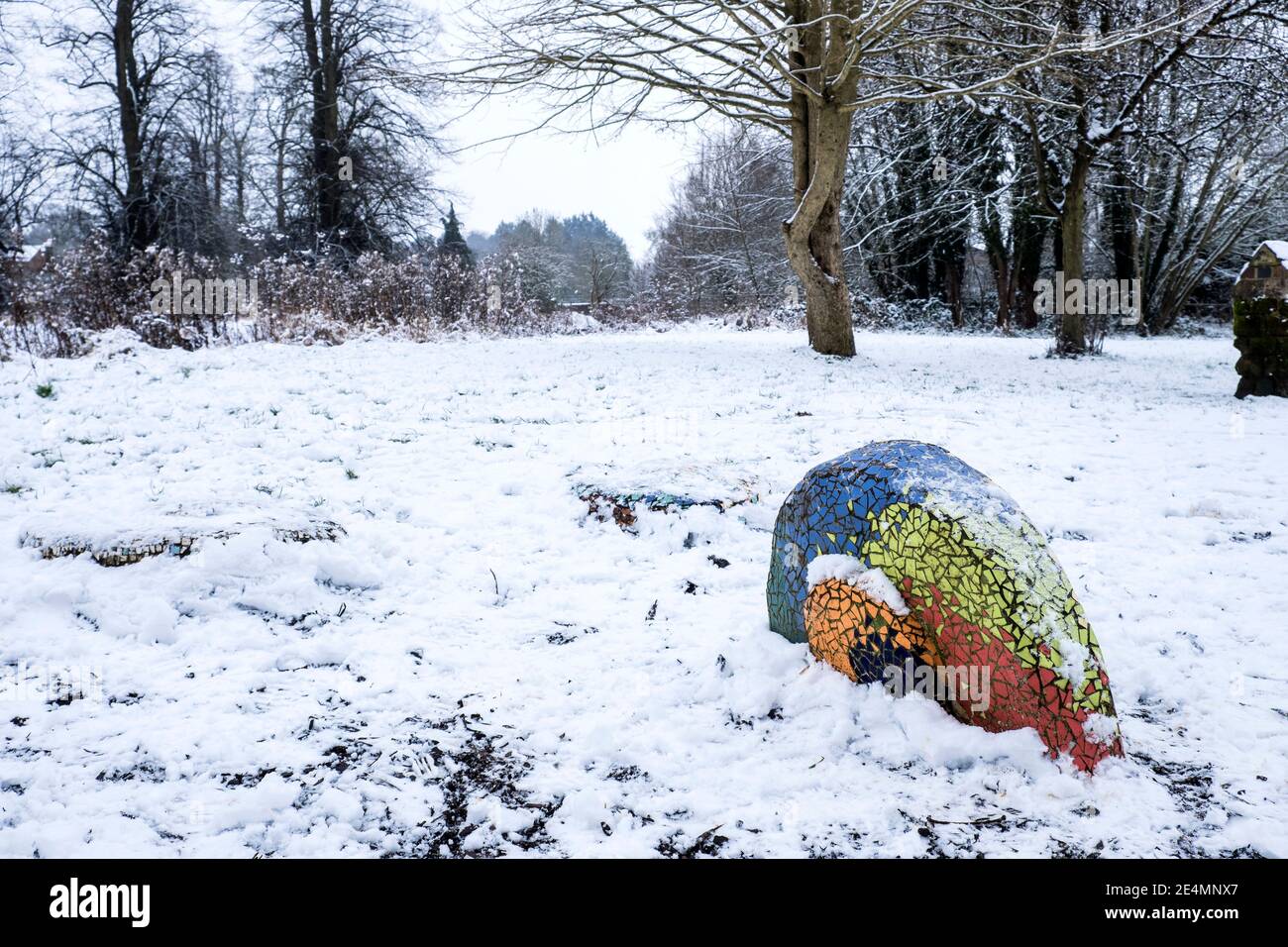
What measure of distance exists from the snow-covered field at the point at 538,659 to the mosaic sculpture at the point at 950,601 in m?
0.10

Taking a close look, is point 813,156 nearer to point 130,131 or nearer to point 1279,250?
point 1279,250

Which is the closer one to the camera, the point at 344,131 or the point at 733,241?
the point at 344,131

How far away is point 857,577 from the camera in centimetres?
236

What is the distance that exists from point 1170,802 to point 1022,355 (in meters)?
12.3

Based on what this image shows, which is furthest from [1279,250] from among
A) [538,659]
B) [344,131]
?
[344,131]

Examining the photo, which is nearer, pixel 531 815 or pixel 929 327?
pixel 531 815

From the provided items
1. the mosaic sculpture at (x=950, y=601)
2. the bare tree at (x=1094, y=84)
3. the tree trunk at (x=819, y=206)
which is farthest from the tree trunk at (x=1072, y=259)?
the mosaic sculpture at (x=950, y=601)

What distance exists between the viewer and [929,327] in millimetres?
20047

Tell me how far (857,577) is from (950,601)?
0.30m

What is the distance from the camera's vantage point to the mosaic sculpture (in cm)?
208

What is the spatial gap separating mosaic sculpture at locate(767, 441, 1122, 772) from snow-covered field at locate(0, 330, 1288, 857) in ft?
0.33

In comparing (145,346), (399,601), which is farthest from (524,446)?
(145,346)

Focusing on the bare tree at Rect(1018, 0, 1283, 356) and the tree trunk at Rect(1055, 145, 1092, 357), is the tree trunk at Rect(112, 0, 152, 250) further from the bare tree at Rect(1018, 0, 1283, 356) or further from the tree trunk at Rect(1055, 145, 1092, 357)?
the tree trunk at Rect(1055, 145, 1092, 357)
